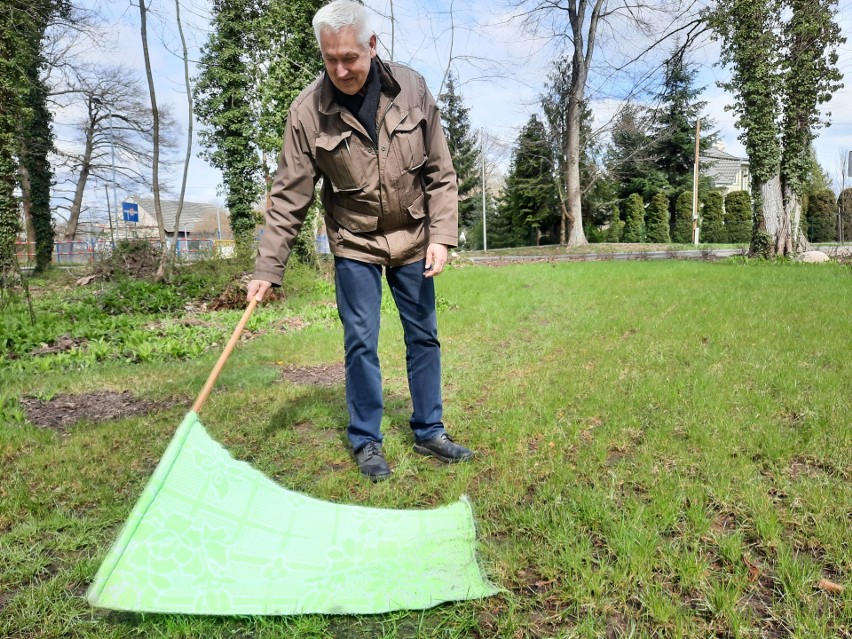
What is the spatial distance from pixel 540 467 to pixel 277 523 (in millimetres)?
1285

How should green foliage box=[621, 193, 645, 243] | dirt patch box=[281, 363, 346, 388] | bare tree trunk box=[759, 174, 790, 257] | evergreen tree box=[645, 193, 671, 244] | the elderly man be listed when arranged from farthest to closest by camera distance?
green foliage box=[621, 193, 645, 243], evergreen tree box=[645, 193, 671, 244], bare tree trunk box=[759, 174, 790, 257], dirt patch box=[281, 363, 346, 388], the elderly man

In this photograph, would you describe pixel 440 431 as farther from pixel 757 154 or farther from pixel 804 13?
pixel 804 13

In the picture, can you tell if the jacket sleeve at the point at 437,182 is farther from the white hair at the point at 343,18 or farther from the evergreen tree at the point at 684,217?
the evergreen tree at the point at 684,217

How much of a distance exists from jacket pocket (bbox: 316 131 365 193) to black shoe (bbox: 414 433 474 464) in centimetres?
133

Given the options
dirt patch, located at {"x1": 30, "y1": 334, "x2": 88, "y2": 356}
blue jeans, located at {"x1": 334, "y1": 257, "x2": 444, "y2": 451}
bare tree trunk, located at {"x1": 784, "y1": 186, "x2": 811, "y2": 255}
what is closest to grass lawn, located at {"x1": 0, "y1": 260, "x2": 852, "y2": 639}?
blue jeans, located at {"x1": 334, "y1": 257, "x2": 444, "y2": 451}

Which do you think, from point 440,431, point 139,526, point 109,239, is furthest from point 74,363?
point 109,239

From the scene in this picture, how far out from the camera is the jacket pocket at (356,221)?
8.82ft

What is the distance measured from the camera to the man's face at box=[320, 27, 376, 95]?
90.7 inches

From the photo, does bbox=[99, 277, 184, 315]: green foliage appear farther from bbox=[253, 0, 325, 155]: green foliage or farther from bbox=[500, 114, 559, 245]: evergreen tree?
bbox=[500, 114, 559, 245]: evergreen tree

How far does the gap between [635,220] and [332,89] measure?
1384 inches

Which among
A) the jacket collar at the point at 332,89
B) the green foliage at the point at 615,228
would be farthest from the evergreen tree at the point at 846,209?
the jacket collar at the point at 332,89

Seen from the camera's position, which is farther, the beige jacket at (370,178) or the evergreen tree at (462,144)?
the evergreen tree at (462,144)

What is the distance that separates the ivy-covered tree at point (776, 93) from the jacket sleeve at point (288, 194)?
13786mm

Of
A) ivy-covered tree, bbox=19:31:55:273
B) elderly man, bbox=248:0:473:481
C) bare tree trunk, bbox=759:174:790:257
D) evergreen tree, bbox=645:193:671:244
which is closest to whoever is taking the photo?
elderly man, bbox=248:0:473:481
